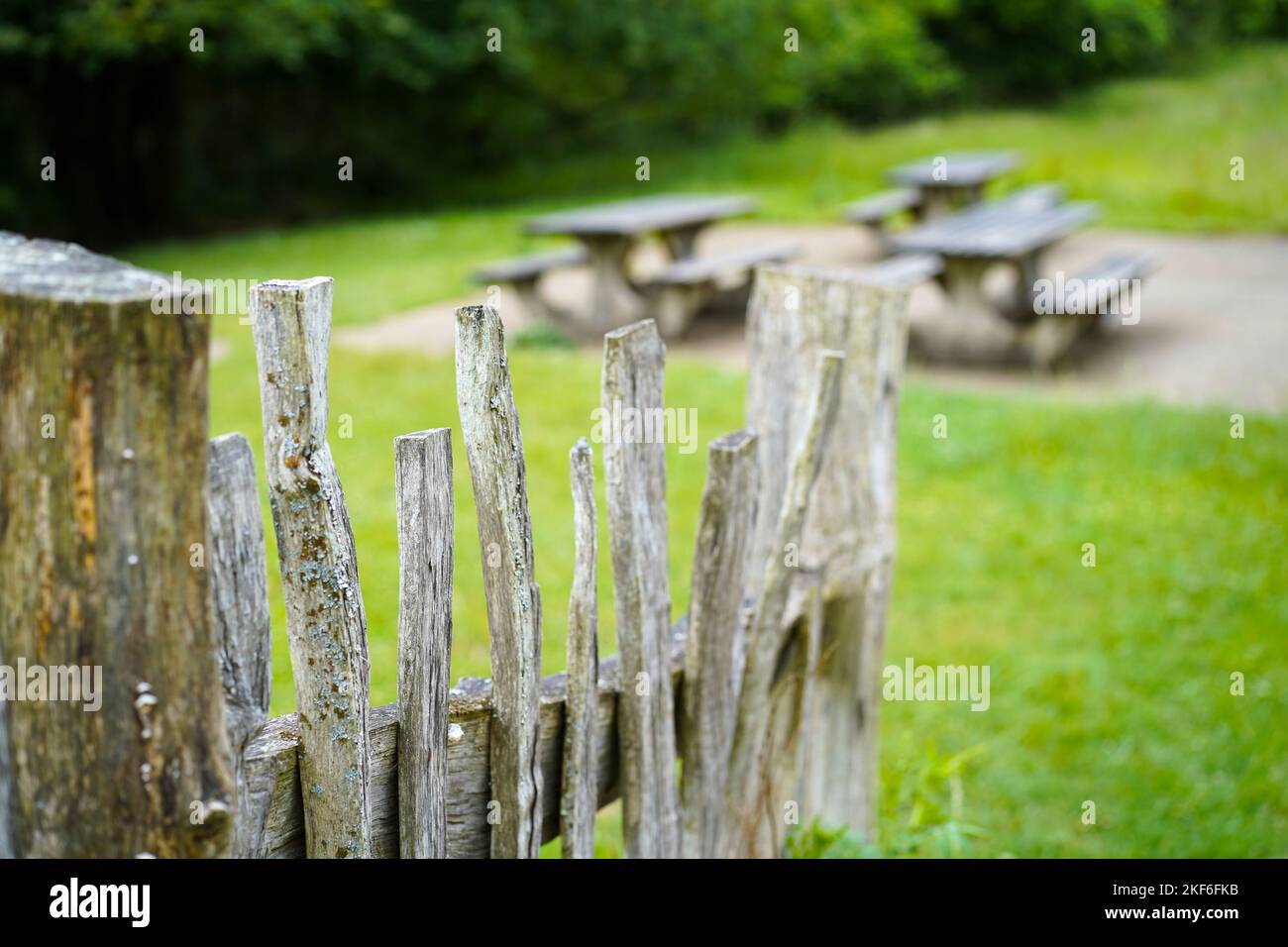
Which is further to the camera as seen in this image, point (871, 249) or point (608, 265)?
point (871, 249)

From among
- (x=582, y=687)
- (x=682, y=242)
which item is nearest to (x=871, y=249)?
(x=682, y=242)

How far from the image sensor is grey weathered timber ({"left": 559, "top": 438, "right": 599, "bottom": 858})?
1.73 metres

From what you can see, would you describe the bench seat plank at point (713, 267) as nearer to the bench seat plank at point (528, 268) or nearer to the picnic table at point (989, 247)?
the bench seat plank at point (528, 268)

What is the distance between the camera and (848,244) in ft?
39.7

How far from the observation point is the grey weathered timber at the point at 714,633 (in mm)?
1958

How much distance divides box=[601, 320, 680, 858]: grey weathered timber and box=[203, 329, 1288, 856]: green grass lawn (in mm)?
877

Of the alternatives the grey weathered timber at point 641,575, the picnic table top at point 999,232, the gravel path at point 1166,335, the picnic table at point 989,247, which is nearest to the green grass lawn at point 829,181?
the gravel path at point 1166,335

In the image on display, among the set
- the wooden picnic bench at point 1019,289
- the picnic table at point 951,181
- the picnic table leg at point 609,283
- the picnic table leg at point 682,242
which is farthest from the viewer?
the picnic table at point 951,181

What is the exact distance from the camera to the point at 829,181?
50.8ft

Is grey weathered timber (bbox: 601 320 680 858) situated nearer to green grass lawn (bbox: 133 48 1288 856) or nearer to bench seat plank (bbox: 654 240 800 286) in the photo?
green grass lawn (bbox: 133 48 1288 856)

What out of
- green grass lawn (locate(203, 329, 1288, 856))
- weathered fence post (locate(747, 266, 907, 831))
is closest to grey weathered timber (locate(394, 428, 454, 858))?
weathered fence post (locate(747, 266, 907, 831))

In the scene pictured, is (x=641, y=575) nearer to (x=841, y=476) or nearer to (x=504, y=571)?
(x=504, y=571)

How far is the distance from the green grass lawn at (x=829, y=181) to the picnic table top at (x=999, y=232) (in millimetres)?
3192

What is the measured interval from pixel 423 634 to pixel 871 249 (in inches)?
423
